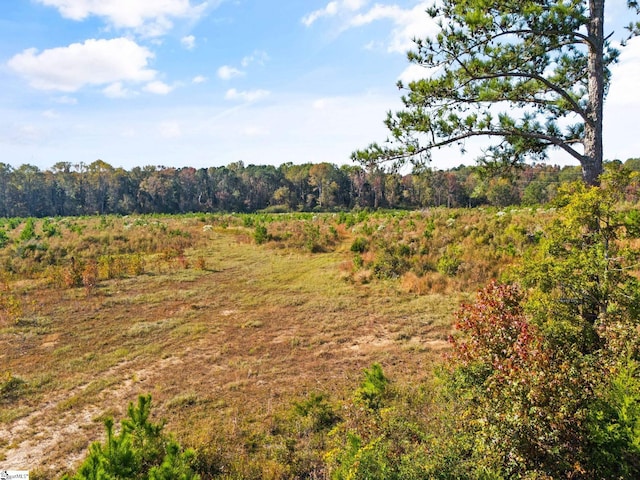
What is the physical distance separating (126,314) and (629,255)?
464 inches

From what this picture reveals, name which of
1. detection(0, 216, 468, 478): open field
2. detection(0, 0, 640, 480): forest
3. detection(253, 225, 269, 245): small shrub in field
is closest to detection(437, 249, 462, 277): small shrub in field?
detection(0, 0, 640, 480): forest

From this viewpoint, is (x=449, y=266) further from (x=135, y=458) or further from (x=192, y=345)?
(x=135, y=458)

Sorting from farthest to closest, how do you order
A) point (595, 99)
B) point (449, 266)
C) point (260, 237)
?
point (260, 237) → point (449, 266) → point (595, 99)

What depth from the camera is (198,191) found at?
84.4 meters

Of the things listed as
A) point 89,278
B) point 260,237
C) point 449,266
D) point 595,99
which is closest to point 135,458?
point 595,99

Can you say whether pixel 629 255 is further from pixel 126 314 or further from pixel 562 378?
pixel 126 314

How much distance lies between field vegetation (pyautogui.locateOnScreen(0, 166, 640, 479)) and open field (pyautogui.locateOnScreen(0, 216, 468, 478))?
0.05 m

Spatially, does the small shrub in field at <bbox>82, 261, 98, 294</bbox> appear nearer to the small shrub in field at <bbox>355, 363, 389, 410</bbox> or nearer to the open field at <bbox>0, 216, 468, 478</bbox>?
the open field at <bbox>0, 216, 468, 478</bbox>

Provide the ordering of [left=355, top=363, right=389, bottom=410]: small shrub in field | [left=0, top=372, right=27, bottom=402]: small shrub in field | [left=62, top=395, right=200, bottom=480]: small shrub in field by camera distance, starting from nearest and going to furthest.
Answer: [left=62, top=395, right=200, bottom=480]: small shrub in field → [left=355, top=363, right=389, bottom=410]: small shrub in field → [left=0, top=372, right=27, bottom=402]: small shrub in field

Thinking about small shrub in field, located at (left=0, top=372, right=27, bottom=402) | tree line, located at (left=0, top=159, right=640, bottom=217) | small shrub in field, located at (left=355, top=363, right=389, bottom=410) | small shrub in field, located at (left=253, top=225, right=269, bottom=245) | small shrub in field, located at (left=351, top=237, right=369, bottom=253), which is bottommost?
small shrub in field, located at (left=0, top=372, right=27, bottom=402)

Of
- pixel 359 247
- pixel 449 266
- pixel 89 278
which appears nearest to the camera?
pixel 449 266

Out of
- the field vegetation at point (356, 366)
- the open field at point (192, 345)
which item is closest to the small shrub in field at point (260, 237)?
the open field at point (192, 345)

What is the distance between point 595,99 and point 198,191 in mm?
85437

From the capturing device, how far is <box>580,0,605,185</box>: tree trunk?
5.37 m
